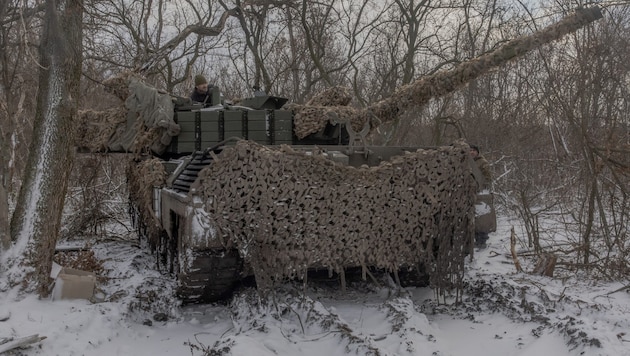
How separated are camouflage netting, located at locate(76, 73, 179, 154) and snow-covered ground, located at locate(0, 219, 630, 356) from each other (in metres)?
1.80

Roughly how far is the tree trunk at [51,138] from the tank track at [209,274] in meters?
1.32

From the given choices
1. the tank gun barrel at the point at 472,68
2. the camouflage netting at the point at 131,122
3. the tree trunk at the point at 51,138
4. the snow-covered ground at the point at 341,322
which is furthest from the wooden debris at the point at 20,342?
the tank gun barrel at the point at 472,68

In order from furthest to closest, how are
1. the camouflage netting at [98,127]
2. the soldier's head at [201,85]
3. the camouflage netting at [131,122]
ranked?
1. the soldier's head at [201,85]
2. the camouflage netting at [98,127]
3. the camouflage netting at [131,122]

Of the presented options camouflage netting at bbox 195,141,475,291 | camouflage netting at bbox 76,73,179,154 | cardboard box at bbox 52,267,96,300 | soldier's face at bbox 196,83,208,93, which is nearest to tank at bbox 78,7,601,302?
camouflage netting at bbox 195,141,475,291

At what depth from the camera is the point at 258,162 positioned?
14.1 feet

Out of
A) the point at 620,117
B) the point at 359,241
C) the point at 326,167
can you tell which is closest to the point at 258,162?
the point at 326,167

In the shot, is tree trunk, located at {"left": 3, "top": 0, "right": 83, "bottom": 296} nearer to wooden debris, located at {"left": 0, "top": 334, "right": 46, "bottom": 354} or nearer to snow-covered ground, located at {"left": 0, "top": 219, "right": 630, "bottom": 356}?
snow-covered ground, located at {"left": 0, "top": 219, "right": 630, "bottom": 356}

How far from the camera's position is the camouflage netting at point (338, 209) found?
4301 millimetres

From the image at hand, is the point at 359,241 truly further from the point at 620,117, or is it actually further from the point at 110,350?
the point at 620,117

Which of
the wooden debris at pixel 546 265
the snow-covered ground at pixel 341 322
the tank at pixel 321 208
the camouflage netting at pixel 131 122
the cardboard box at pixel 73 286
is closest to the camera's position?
the snow-covered ground at pixel 341 322

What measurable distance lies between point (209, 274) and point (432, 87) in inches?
123

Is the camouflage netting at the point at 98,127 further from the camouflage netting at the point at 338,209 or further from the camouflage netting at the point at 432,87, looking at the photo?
the camouflage netting at the point at 338,209

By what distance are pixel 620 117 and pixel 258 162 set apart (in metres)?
4.30

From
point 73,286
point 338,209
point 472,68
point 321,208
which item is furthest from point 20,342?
point 472,68
